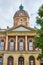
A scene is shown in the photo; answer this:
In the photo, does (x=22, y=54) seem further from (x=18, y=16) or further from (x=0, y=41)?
(x=18, y=16)

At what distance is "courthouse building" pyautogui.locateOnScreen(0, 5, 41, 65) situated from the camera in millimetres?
45844

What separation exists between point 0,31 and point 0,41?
7.07 ft

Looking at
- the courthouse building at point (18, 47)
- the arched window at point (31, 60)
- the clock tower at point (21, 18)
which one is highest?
the clock tower at point (21, 18)

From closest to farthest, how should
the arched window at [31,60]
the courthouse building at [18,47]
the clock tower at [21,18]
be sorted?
the courthouse building at [18,47], the arched window at [31,60], the clock tower at [21,18]

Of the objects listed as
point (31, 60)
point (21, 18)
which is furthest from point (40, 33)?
point (21, 18)

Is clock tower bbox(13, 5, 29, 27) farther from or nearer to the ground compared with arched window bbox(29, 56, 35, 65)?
farther from the ground

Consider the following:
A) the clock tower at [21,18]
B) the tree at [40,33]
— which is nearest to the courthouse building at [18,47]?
the clock tower at [21,18]

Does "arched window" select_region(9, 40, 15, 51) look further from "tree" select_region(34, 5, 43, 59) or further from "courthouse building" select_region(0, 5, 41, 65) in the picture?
"tree" select_region(34, 5, 43, 59)

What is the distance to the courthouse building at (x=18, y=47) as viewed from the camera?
150 ft

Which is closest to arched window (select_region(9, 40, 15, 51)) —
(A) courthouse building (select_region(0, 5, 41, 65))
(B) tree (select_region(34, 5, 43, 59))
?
(A) courthouse building (select_region(0, 5, 41, 65))

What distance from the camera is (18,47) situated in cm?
4788

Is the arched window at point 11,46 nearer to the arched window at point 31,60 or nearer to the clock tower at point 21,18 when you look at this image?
the arched window at point 31,60

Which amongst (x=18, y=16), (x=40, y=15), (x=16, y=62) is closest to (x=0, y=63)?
(x=16, y=62)

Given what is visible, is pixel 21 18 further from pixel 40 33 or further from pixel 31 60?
pixel 40 33
